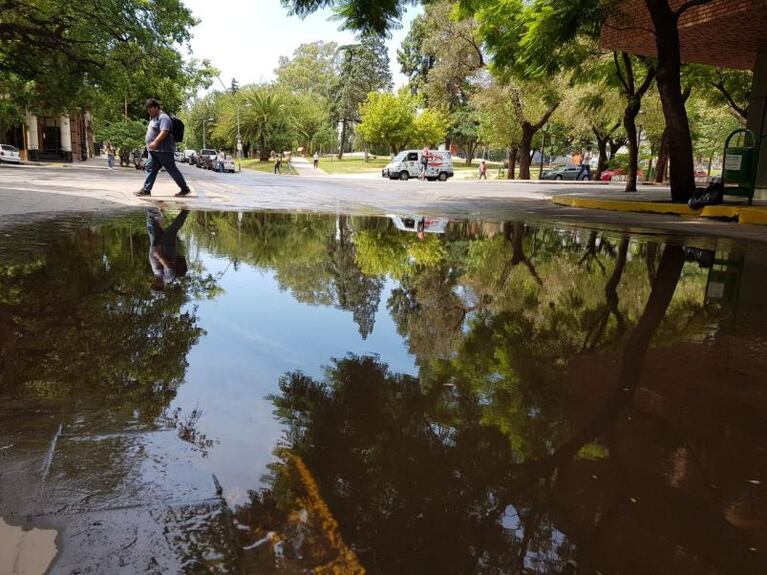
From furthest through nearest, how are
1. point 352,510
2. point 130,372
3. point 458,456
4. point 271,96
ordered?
point 271,96, point 130,372, point 458,456, point 352,510

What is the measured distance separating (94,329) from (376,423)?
230cm

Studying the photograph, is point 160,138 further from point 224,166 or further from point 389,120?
point 389,120

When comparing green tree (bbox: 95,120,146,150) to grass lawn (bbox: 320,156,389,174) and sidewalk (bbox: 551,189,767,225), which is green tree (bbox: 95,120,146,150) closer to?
grass lawn (bbox: 320,156,389,174)

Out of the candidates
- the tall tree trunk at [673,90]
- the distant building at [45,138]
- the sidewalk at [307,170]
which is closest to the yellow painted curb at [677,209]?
the tall tree trunk at [673,90]

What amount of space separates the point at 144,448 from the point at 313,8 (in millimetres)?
14566

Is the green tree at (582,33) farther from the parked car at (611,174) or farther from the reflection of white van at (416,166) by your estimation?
the parked car at (611,174)

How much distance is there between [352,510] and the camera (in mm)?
2258

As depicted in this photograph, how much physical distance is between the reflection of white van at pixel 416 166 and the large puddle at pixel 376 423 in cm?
3646

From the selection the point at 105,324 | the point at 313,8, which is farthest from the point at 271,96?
the point at 105,324

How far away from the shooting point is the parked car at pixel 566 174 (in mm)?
48781

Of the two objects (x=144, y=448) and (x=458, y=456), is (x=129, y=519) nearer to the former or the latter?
(x=144, y=448)

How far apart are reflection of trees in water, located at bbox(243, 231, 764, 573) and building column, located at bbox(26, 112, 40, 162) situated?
52.6 m

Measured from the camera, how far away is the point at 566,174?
1924 inches

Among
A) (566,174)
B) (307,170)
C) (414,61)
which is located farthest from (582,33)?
(414,61)
